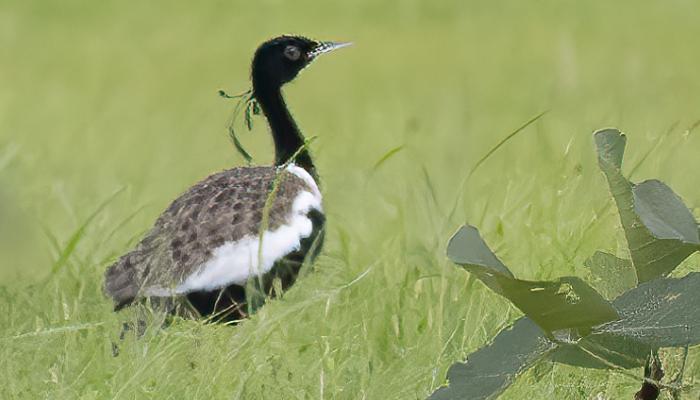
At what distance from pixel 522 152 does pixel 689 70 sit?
7.67 ft

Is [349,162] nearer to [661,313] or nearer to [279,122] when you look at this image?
[279,122]

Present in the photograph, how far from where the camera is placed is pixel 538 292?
2.64m

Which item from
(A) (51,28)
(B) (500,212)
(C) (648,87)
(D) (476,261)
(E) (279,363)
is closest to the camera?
(D) (476,261)

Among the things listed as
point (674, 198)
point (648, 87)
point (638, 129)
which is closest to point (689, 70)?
point (648, 87)

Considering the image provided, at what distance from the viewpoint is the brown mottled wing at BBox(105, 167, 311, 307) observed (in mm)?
4043

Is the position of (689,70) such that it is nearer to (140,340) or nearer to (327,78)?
(327,78)

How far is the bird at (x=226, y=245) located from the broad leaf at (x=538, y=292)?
1248 mm

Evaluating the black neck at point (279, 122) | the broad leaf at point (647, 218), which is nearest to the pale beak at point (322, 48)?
the black neck at point (279, 122)

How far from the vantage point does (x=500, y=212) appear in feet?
16.1

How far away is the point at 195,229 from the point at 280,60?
0.91 m

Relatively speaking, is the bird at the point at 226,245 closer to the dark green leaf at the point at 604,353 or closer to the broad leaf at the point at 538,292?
the dark green leaf at the point at 604,353

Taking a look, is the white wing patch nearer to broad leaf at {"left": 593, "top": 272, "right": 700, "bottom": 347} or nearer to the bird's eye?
the bird's eye

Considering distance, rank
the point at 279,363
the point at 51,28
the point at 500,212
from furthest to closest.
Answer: the point at 51,28
the point at 500,212
the point at 279,363

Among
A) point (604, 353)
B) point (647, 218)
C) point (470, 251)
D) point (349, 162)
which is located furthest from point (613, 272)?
point (349, 162)
